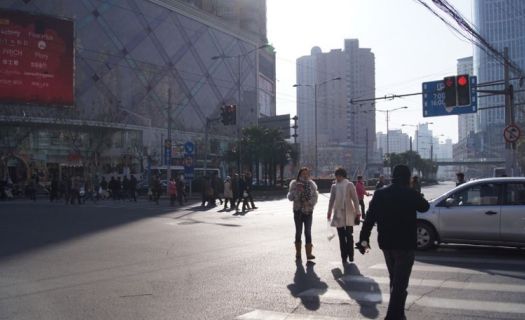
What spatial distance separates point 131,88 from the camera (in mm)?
63406

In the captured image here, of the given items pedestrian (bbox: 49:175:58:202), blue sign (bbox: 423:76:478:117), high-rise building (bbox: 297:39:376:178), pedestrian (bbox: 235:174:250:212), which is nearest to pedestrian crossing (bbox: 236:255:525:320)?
pedestrian (bbox: 235:174:250:212)

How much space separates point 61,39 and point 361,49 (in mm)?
41716

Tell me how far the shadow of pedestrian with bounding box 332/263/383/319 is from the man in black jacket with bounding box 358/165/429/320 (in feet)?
2.73

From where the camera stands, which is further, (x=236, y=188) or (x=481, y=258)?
(x=236, y=188)

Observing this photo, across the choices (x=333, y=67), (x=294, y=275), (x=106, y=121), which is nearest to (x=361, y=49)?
(x=333, y=67)

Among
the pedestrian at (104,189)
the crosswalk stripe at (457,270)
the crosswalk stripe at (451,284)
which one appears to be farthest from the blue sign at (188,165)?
the crosswalk stripe at (451,284)

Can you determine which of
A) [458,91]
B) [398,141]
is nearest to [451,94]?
[458,91]

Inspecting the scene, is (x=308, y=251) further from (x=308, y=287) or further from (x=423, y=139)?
(x=423, y=139)

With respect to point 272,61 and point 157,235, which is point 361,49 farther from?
point 157,235

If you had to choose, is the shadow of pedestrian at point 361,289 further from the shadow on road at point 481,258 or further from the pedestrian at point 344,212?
the shadow on road at point 481,258

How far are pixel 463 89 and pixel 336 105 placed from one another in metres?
61.8

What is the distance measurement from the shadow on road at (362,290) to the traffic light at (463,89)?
13.5 metres

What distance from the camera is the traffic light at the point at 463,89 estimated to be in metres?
20.9

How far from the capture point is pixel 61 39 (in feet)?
162
